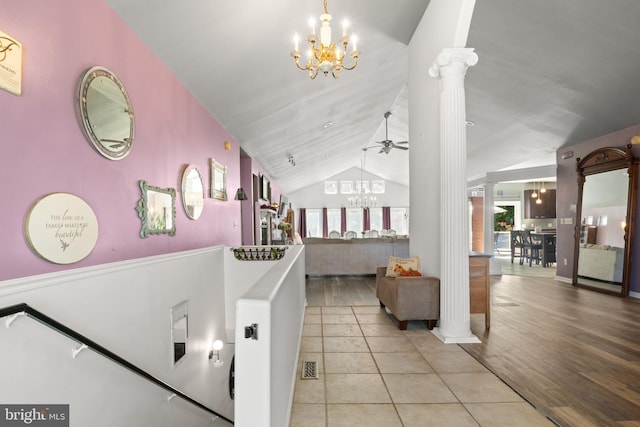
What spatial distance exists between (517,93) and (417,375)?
4.98m

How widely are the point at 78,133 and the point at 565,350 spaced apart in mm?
4134

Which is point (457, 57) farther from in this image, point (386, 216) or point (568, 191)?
point (386, 216)

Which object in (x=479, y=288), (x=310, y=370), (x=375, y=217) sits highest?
(x=375, y=217)

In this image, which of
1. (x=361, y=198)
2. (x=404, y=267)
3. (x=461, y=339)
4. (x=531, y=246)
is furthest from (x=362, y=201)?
(x=461, y=339)

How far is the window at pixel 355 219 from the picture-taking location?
49.5ft

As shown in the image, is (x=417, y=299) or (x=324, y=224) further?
(x=324, y=224)

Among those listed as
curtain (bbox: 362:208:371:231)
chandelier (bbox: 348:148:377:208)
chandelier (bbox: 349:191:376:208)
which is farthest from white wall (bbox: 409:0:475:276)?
curtain (bbox: 362:208:371:231)

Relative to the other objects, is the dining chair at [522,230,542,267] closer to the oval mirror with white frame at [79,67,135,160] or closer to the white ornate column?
the white ornate column

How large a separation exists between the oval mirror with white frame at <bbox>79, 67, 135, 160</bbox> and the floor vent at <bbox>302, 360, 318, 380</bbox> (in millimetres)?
2108

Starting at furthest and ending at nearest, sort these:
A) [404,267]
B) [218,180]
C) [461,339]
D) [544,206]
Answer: [544,206], [218,180], [404,267], [461,339]

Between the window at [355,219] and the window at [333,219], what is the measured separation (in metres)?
0.50

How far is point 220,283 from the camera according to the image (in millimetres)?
4445

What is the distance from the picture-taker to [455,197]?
323 centimetres

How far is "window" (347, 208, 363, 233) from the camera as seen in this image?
1509 cm
